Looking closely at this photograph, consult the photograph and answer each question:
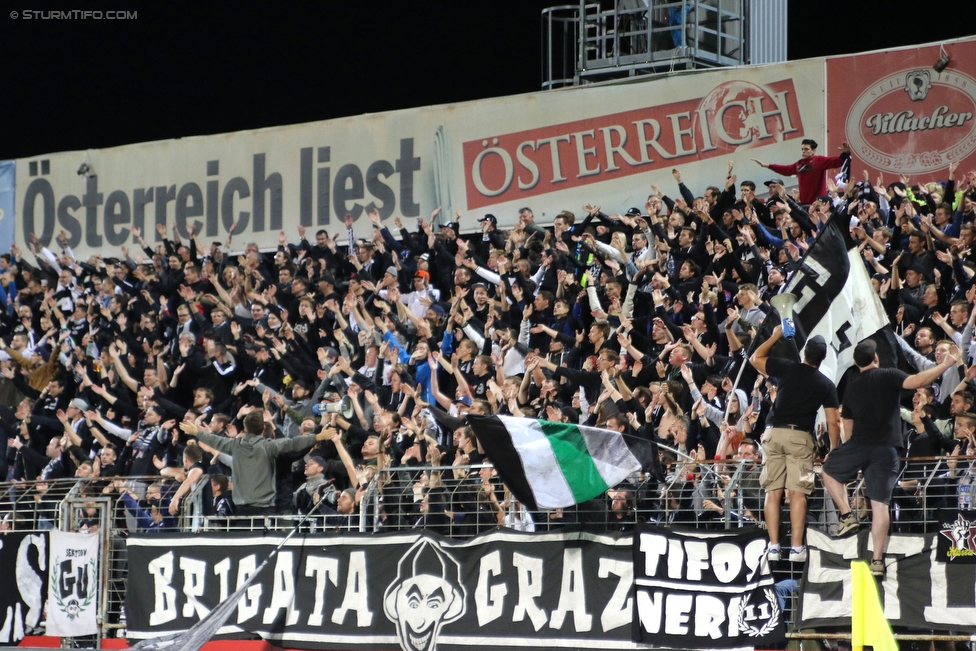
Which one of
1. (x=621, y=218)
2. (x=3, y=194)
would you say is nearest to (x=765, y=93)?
(x=621, y=218)

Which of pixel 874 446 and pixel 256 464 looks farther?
pixel 256 464

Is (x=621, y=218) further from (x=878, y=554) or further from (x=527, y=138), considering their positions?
(x=878, y=554)

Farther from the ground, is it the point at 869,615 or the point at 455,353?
the point at 455,353

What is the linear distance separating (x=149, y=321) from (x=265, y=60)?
8.26m

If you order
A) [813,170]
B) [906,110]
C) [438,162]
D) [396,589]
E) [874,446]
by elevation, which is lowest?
[396,589]

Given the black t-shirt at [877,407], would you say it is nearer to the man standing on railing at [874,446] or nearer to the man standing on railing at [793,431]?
the man standing on railing at [874,446]

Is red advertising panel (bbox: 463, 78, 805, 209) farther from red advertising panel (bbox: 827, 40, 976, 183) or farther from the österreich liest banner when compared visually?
red advertising panel (bbox: 827, 40, 976, 183)

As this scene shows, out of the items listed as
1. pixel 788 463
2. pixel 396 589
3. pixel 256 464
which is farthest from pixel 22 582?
pixel 788 463

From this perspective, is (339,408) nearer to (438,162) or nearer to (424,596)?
(424,596)

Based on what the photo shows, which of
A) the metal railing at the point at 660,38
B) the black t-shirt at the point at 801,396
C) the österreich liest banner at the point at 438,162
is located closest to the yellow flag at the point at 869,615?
the black t-shirt at the point at 801,396

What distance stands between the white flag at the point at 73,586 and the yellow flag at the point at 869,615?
26.3 ft

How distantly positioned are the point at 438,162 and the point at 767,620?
12.6 m

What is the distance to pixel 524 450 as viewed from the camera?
35.6 ft

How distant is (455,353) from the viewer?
53.6ft
